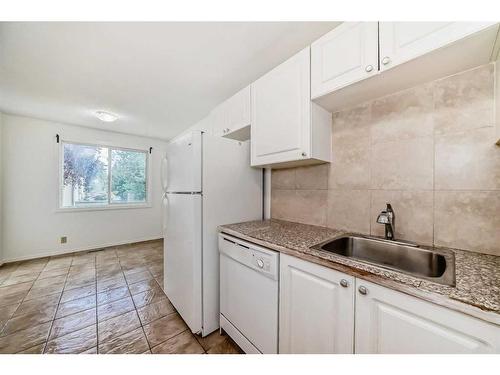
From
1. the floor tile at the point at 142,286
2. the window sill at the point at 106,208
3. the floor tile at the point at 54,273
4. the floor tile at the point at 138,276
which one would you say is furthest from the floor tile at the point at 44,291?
the window sill at the point at 106,208

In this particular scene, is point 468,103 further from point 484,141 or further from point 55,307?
point 55,307

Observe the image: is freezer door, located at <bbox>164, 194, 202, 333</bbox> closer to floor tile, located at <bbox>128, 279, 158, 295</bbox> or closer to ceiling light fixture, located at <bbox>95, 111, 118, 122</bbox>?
floor tile, located at <bbox>128, 279, 158, 295</bbox>

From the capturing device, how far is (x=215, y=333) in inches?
61.9

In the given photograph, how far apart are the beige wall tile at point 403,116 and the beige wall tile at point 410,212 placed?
36cm

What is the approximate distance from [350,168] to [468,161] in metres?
0.58

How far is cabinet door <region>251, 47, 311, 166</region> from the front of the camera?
1317 mm

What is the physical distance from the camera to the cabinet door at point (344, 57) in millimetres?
1013

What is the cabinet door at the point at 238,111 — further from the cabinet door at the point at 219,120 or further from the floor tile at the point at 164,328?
the floor tile at the point at 164,328

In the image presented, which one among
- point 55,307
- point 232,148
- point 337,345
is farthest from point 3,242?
point 337,345

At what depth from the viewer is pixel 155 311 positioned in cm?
185

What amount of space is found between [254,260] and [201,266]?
56 cm

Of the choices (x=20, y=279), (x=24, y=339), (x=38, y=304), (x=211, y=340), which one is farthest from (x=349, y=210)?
(x=20, y=279)

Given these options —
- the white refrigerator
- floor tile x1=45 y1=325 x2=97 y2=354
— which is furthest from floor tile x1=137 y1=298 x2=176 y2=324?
→ floor tile x1=45 y1=325 x2=97 y2=354

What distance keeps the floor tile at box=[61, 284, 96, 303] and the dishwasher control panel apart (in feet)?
5.92
